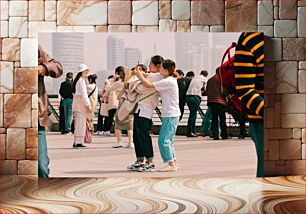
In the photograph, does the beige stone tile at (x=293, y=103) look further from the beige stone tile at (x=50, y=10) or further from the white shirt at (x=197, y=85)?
the beige stone tile at (x=50, y=10)

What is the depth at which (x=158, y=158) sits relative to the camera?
5566 mm

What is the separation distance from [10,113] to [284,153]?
220 cm

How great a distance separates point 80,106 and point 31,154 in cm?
55

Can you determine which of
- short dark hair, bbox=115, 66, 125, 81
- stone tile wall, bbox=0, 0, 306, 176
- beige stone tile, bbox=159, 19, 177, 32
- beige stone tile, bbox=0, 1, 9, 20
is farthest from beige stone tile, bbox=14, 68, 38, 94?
beige stone tile, bbox=159, 19, 177, 32

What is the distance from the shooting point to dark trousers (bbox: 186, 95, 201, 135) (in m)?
5.59

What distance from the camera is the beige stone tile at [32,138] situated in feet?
18.2

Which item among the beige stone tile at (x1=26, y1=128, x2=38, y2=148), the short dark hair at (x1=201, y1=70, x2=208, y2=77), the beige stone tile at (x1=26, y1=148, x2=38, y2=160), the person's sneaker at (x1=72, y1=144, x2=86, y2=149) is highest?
the short dark hair at (x1=201, y1=70, x2=208, y2=77)

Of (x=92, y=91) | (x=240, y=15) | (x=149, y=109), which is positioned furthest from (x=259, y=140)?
(x=92, y=91)

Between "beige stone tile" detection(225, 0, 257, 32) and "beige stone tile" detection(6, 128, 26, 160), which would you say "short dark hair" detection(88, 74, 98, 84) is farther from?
"beige stone tile" detection(225, 0, 257, 32)

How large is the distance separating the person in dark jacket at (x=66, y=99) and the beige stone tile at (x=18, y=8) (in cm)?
60

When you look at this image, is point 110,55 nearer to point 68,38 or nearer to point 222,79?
point 68,38

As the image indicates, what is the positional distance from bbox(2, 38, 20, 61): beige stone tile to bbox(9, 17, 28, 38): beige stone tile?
→ 51 millimetres

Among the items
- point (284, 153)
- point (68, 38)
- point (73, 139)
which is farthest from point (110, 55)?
point (284, 153)

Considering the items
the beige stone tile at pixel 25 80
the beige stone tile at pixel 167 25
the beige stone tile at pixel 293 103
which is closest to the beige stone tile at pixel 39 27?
the beige stone tile at pixel 25 80
